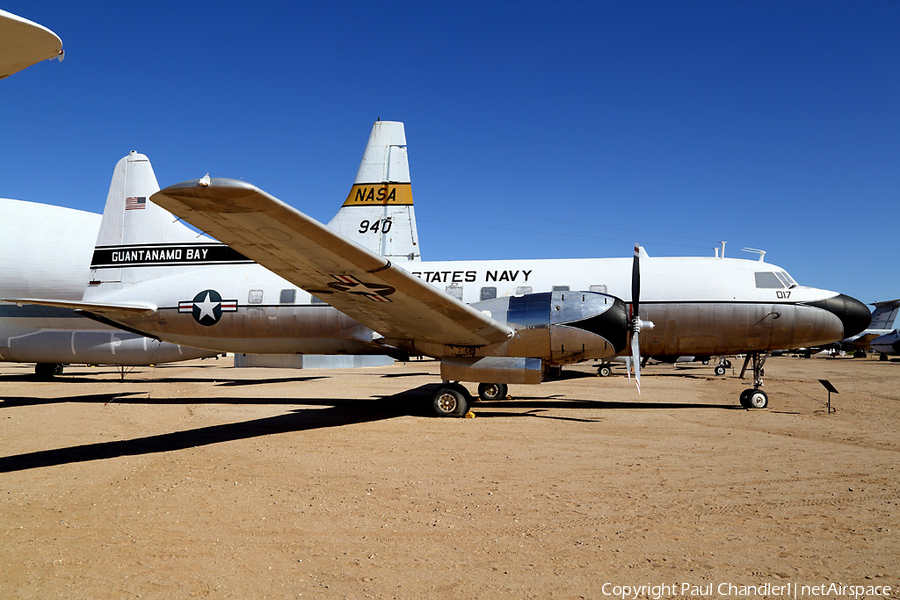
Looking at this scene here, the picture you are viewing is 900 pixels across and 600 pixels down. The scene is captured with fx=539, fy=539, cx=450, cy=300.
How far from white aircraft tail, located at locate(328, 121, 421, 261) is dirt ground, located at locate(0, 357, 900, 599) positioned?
22.8 ft

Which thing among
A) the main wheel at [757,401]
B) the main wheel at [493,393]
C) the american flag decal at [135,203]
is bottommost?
the main wheel at [493,393]

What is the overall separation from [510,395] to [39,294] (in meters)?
21.5

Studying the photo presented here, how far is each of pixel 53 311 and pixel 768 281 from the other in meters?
26.5

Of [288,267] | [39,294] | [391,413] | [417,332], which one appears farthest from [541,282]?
[39,294]

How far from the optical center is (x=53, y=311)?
75.0ft

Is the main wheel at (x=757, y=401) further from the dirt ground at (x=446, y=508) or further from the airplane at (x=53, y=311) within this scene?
the airplane at (x=53, y=311)

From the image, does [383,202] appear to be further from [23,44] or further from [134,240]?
[23,44]

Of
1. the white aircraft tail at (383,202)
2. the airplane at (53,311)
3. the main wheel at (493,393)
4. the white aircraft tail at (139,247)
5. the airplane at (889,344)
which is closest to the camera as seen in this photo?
the main wheel at (493,393)

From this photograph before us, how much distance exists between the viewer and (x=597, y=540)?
177 inches

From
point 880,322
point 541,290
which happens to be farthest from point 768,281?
point 880,322

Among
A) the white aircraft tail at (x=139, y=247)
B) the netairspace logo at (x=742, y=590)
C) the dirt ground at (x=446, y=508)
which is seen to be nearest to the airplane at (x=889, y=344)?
the dirt ground at (x=446, y=508)

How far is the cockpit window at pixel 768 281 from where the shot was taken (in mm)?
13500

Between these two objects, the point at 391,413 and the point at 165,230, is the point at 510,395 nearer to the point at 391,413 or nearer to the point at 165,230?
the point at 391,413

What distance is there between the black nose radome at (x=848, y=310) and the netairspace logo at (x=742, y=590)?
11746 mm
